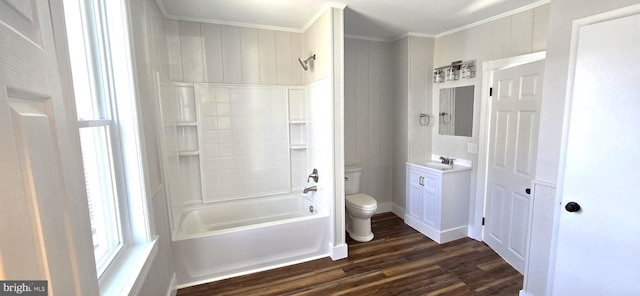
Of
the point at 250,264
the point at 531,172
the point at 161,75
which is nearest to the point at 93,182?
the point at 161,75

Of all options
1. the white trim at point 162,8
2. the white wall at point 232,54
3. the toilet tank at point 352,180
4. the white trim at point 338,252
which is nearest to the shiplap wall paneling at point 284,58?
the white wall at point 232,54

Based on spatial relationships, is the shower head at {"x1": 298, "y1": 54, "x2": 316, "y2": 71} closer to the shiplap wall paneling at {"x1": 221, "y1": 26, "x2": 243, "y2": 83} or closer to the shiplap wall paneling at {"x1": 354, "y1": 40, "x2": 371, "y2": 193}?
the shiplap wall paneling at {"x1": 221, "y1": 26, "x2": 243, "y2": 83}

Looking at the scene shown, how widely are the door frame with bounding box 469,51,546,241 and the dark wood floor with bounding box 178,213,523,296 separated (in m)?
0.24

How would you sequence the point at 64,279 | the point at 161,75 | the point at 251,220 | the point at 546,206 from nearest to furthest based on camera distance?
the point at 64,279 < the point at 546,206 < the point at 161,75 < the point at 251,220

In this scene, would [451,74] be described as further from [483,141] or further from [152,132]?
[152,132]

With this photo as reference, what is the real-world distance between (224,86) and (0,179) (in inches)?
101

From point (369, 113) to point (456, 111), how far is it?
1.08 m

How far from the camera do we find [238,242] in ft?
7.79

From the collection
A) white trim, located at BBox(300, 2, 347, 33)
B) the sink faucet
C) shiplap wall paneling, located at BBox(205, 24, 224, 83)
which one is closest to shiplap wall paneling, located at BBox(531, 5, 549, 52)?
the sink faucet

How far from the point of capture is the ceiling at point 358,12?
235 centimetres

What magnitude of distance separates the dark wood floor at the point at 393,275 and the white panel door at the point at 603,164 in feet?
2.46

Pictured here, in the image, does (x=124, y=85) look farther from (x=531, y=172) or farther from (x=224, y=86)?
(x=531, y=172)

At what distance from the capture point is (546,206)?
1828 mm

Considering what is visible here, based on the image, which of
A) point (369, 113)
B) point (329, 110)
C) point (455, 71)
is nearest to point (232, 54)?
point (329, 110)
